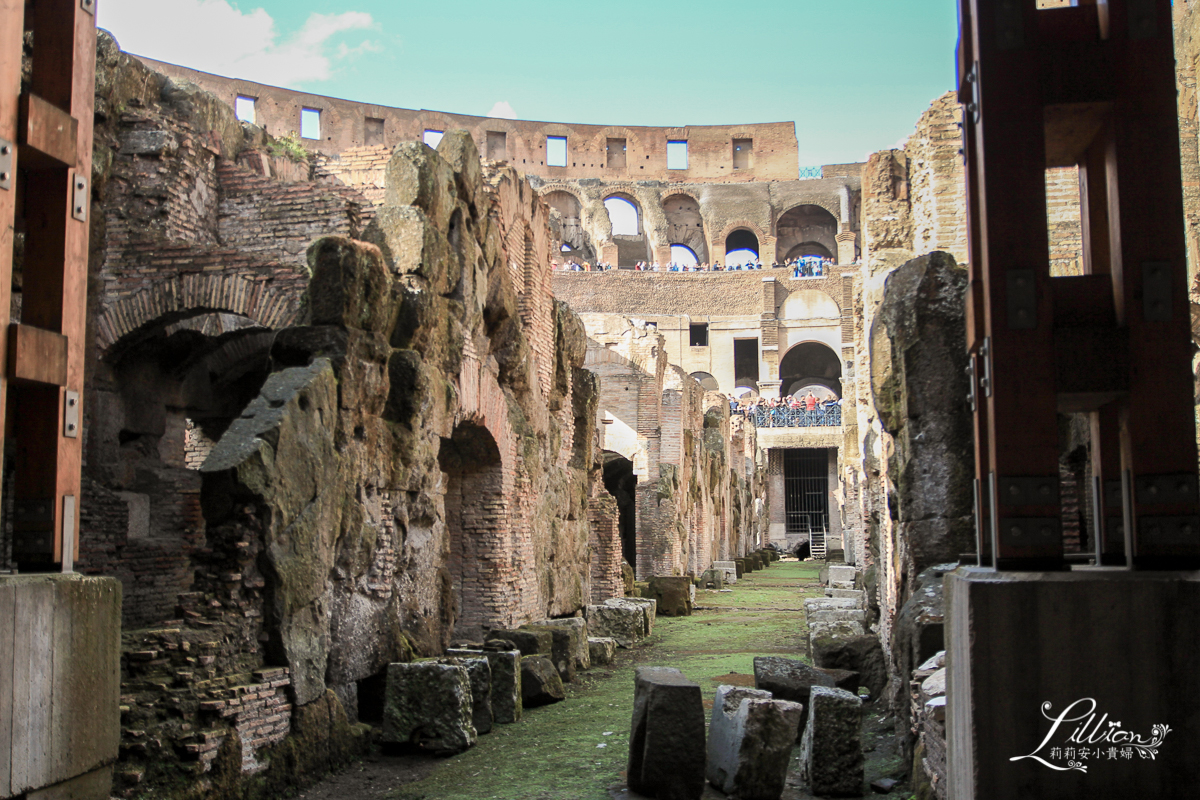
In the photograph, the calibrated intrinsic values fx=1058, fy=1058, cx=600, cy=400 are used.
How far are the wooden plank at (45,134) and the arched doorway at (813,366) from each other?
46621 mm

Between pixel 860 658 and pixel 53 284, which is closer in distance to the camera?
pixel 53 284

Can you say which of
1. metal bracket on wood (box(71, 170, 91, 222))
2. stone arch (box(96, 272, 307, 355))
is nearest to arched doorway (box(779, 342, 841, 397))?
stone arch (box(96, 272, 307, 355))

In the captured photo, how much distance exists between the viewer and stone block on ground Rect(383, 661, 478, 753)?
5777mm

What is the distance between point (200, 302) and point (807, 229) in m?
48.9

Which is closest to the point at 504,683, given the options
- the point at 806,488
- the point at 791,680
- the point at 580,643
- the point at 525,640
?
the point at 525,640

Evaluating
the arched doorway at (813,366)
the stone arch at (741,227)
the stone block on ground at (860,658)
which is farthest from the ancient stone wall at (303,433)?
the stone arch at (741,227)

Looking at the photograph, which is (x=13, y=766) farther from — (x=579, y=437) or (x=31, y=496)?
(x=579, y=437)

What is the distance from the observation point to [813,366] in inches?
1938

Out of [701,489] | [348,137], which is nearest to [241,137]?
[701,489]

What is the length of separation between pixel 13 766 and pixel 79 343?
44.6 inches

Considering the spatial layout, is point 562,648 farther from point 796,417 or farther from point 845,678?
point 796,417

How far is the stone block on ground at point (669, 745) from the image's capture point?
486cm

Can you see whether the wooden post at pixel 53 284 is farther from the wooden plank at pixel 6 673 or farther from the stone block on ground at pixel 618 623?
the stone block on ground at pixel 618 623

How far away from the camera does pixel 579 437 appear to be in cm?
1195
